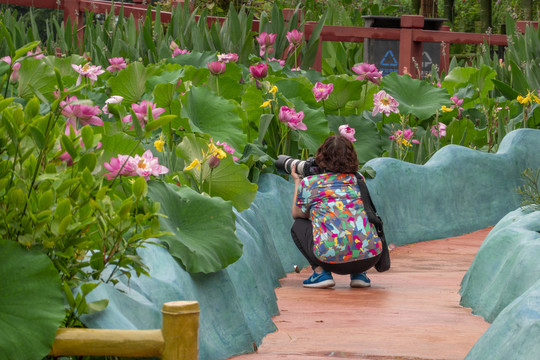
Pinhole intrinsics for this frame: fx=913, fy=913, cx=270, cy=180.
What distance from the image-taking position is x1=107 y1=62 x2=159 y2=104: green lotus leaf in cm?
457

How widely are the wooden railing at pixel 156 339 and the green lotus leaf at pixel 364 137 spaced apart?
4.51 meters

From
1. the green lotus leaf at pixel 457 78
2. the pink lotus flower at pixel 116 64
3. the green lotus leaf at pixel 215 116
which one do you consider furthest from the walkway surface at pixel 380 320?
the green lotus leaf at pixel 457 78

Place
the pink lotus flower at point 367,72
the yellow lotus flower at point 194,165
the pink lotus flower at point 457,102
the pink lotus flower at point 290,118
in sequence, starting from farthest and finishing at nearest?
the pink lotus flower at point 457,102 < the pink lotus flower at point 367,72 < the pink lotus flower at point 290,118 < the yellow lotus flower at point 194,165

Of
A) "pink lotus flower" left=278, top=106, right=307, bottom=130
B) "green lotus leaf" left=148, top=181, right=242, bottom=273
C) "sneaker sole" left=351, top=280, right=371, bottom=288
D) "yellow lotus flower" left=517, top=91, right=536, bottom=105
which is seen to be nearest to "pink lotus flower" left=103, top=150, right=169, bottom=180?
"green lotus leaf" left=148, top=181, right=242, bottom=273

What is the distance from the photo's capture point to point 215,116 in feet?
14.9

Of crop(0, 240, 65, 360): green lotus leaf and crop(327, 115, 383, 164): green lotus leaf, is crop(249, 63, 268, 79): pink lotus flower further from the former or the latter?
crop(0, 240, 65, 360): green lotus leaf

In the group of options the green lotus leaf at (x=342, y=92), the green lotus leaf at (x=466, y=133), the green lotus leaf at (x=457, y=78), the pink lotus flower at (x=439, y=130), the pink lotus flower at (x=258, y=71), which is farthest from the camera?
the green lotus leaf at (x=457, y=78)

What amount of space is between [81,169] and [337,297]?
2.24m

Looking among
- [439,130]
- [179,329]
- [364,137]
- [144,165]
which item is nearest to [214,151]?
[144,165]

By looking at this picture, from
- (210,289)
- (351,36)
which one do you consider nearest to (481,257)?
(210,289)

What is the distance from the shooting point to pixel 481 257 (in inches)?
161

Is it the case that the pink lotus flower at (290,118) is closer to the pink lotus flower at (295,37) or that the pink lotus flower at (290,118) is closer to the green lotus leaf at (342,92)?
the green lotus leaf at (342,92)

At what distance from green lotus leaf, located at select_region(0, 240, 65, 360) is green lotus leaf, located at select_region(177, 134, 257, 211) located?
179cm

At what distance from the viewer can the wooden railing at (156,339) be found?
6.01 feet
